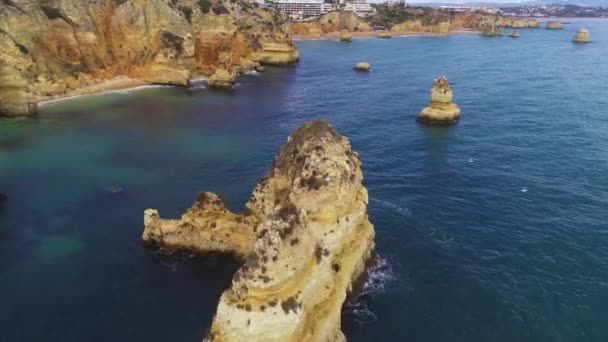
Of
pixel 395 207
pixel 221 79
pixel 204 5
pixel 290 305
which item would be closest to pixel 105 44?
pixel 221 79

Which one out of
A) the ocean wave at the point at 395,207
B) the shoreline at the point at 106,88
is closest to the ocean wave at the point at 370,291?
the ocean wave at the point at 395,207

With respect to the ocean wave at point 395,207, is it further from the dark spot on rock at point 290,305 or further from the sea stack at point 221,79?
the sea stack at point 221,79

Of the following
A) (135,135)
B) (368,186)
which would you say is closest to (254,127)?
(135,135)

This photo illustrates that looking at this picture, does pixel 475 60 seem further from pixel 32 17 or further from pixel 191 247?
pixel 191 247

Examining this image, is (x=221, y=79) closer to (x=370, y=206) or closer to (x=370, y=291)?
(x=370, y=206)

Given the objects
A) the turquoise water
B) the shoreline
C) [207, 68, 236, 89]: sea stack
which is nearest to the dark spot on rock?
the turquoise water

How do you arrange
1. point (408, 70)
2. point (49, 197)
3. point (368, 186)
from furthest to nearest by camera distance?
point (408, 70) → point (368, 186) → point (49, 197)

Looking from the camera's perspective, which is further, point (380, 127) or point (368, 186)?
point (380, 127)
